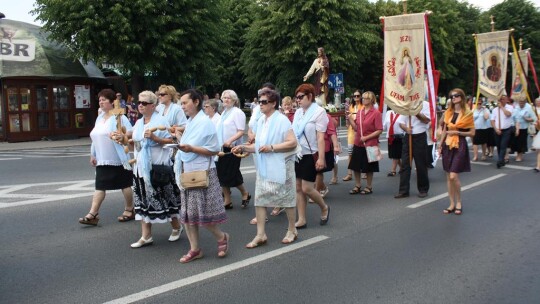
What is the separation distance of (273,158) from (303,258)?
1.14m

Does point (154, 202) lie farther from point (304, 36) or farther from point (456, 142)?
point (304, 36)

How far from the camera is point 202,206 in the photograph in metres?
5.24

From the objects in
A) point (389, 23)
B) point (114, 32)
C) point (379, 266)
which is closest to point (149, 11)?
point (114, 32)

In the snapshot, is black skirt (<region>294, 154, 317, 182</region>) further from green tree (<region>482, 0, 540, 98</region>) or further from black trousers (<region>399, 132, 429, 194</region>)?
green tree (<region>482, 0, 540, 98</region>)

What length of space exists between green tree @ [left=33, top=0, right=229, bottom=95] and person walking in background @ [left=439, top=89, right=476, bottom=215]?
15566 mm

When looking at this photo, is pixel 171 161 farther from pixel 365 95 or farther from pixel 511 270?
pixel 365 95

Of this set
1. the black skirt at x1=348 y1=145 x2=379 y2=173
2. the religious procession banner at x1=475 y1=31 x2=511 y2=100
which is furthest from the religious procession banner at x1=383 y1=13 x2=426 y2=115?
the religious procession banner at x1=475 y1=31 x2=511 y2=100

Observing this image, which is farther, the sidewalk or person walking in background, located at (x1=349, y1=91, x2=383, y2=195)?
the sidewalk

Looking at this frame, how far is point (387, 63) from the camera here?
920 cm

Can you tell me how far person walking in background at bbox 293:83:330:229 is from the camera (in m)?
6.49

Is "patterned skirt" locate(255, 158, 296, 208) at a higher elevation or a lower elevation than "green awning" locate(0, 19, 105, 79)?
lower

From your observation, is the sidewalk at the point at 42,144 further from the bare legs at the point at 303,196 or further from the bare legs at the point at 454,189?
the bare legs at the point at 454,189

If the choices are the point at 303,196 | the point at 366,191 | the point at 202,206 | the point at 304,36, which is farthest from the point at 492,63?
the point at 304,36

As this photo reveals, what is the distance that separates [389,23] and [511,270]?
541 centimetres
